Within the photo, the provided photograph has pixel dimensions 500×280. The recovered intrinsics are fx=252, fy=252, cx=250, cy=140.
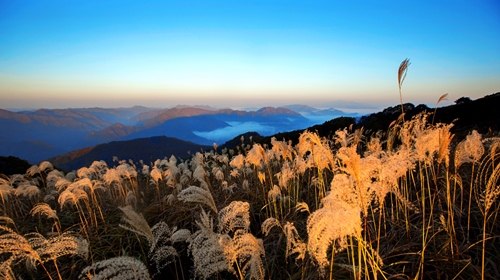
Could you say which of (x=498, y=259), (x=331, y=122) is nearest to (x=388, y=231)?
(x=498, y=259)

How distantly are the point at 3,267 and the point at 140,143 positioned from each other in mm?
41448

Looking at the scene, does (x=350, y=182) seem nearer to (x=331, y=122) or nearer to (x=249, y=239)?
(x=249, y=239)

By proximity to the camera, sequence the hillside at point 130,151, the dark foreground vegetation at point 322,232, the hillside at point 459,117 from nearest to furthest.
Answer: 1. the dark foreground vegetation at point 322,232
2. the hillside at point 459,117
3. the hillside at point 130,151

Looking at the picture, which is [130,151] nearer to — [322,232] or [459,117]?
[459,117]

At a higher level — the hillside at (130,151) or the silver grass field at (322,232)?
the silver grass field at (322,232)

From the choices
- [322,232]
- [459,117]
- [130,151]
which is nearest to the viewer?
[322,232]

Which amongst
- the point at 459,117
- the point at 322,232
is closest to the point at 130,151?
the point at 459,117

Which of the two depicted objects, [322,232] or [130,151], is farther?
[130,151]

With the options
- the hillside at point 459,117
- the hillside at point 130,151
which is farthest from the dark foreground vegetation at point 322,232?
the hillside at point 130,151

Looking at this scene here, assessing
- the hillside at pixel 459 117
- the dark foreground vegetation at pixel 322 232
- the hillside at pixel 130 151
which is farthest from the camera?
the hillside at pixel 130 151

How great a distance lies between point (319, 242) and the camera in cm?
173

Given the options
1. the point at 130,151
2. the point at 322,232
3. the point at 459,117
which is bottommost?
the point at 130,151

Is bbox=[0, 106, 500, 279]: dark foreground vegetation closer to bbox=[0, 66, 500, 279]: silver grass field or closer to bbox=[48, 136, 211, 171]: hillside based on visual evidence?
bbox=[0, 66, 500, 279]: silver grass field

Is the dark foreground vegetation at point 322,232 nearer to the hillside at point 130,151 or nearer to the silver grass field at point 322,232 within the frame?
the silver grass field at point 322,232
